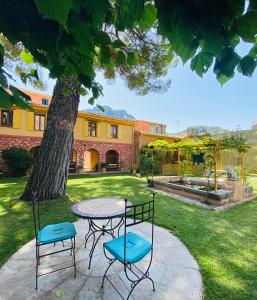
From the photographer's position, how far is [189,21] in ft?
3.18

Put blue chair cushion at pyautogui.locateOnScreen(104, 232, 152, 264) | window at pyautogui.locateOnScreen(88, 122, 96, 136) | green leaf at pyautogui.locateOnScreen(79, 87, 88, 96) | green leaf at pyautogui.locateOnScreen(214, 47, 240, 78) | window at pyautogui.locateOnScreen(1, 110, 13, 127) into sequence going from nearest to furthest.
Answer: green leaf at pyautogui.locateOnScreen(214, 47, 240, 78) < blue chair cushion at pyautogui.locateOnScreen(104, 232, 152, 264) < green leaf at pyautogui.locateOnScreen(79, 87, 88, 96) < window at pyautogui.locateOnScreen(1, 110, 13, 127) < window at pyautogui.locateOnScreen(88, 122, 96, 136)

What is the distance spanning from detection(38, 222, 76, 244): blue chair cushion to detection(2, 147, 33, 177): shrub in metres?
10.7

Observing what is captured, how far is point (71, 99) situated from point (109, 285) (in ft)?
17.4

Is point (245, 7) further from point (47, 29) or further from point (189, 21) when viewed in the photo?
point (47, 29)

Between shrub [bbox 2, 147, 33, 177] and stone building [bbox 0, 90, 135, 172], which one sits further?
stone building [bbox 0, 90, 135, 172]

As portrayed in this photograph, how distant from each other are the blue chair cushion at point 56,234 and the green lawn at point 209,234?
3.17 feet

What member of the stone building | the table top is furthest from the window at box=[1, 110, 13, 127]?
the table top

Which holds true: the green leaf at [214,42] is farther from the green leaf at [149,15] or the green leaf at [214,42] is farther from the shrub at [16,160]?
the shrub at [16,160]

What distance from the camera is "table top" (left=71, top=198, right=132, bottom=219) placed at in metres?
2.83

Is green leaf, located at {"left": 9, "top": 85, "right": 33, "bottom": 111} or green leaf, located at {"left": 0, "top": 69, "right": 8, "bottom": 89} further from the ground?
green leaf, located at {"left": 0, "top": 69, "right": 8, "bottom": 89}

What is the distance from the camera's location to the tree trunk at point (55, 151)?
5984 mm

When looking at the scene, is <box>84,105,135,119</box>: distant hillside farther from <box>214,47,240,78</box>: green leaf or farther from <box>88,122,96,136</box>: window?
<box>214,47,240,78</box>: green leaf

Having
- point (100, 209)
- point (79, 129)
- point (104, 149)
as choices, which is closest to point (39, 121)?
point (79, 129)

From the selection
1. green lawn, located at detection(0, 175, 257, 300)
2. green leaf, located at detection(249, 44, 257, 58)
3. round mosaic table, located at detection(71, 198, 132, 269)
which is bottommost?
green lawn, located at detection(0, 175, 257, 300)
